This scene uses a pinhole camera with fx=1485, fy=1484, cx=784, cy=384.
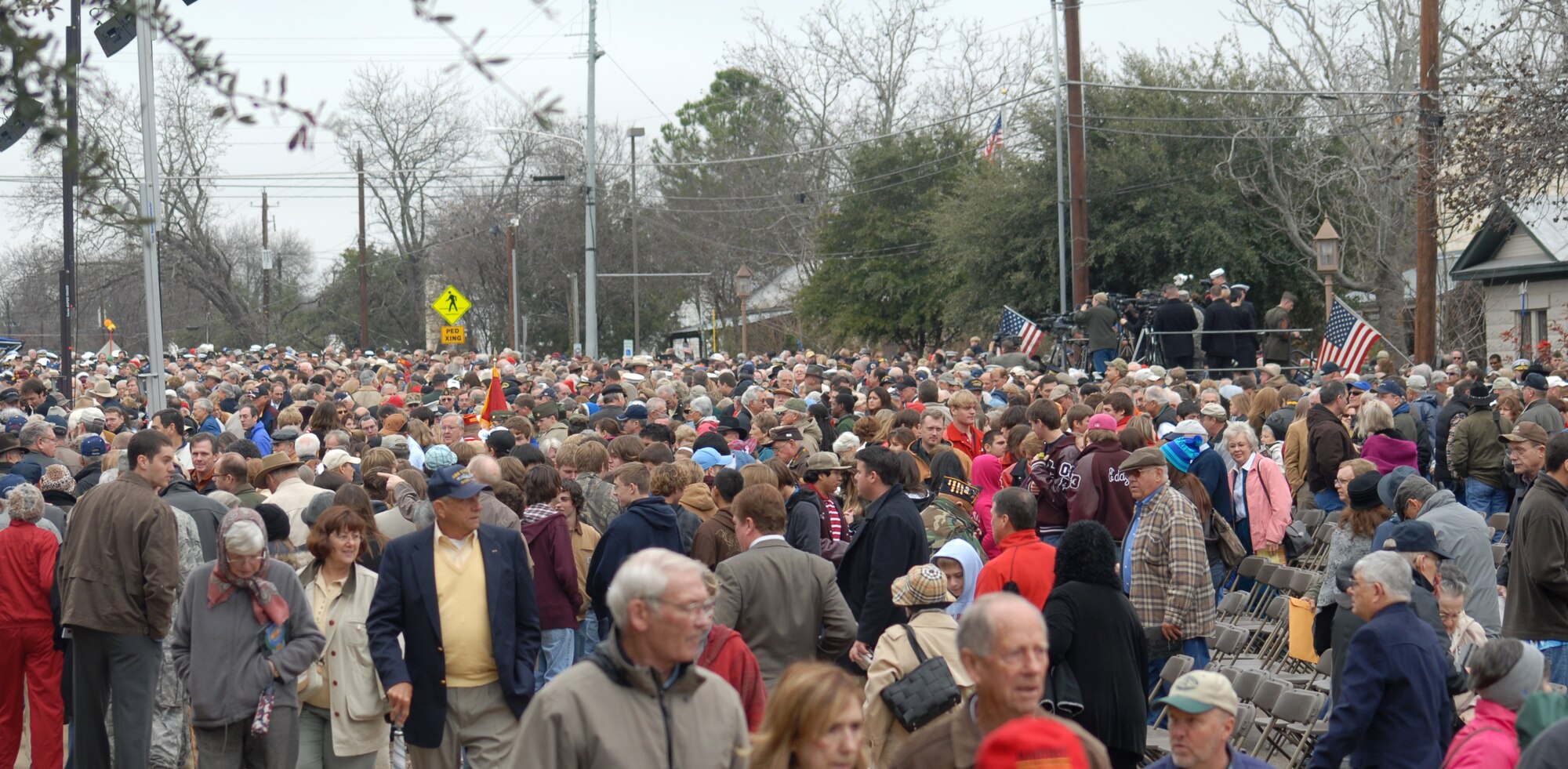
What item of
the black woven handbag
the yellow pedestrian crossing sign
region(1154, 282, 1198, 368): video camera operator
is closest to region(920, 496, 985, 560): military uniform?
the black woven handbag

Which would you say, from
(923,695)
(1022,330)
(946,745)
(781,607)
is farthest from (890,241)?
(946,745)

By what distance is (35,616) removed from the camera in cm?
782

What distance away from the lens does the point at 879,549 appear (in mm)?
6938

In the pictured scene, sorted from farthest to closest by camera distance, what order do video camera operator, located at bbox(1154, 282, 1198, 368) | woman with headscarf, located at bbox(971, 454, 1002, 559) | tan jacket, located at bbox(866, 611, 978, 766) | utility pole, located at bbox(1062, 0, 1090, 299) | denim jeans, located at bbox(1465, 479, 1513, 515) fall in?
1. utility pole, located at bbox(1062, 0, 1090, 299)
2. video camera operator, located at bbox(1154, 282, 1198, 368)
3. denim jeans, located at bbox(1465, 479, 1513, 515)
4. woman with headscarf, located at bbox(971, 454, 1002, 559)
5. tan jacket, located at bbox(866, 611, 978, 766)

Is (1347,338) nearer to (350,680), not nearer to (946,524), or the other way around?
(946,524)

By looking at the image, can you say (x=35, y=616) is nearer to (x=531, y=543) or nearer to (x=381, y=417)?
(x=531, y=543)

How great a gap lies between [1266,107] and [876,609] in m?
31.9

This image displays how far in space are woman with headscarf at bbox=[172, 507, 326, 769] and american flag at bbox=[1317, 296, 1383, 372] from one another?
15.1 m

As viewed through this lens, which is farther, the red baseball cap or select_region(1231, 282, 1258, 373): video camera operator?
select_region(1231, 282, 1258, 373): video camera operator

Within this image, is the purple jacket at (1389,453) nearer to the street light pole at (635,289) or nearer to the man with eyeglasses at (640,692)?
the man with eyeglasses at (640,692)

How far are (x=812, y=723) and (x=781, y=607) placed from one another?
2719 millimetres

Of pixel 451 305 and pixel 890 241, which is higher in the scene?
pixel 890 241

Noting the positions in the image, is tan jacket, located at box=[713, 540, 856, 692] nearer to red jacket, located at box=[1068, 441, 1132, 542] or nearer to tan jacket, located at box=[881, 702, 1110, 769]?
tan jacket, located at box=[881, 702, 1110, 769]

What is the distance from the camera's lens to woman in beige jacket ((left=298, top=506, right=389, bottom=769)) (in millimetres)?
6562
